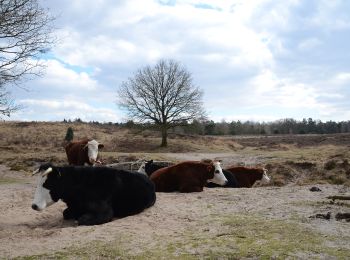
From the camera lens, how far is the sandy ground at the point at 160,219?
317 inches

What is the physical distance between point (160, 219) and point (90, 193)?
1.72 m

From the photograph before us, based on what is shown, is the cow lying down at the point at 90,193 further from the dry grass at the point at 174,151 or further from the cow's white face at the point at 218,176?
the dry grass at the point at 174,151

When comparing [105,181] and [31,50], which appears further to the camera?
[31,50]

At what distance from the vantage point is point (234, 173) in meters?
20.8

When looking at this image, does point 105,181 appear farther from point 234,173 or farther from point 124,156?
point 124,156

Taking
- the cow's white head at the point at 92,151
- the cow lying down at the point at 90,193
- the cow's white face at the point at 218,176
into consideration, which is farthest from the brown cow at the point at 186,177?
the cow's white head at the point at 92,151

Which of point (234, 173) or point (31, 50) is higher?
point (31, 50)

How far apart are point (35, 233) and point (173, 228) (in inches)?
106

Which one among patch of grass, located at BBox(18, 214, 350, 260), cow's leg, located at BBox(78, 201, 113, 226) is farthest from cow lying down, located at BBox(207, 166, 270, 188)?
patch of grass, located at BBox(18, 214, 350, 260)

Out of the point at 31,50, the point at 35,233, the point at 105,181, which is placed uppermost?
the point at 31,50

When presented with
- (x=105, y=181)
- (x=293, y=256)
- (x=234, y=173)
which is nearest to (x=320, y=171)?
(x=234, y=173)

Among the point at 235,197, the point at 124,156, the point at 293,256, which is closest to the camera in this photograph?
the point at 293,256

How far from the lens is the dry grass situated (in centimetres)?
2519

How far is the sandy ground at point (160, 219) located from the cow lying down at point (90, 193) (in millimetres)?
299
